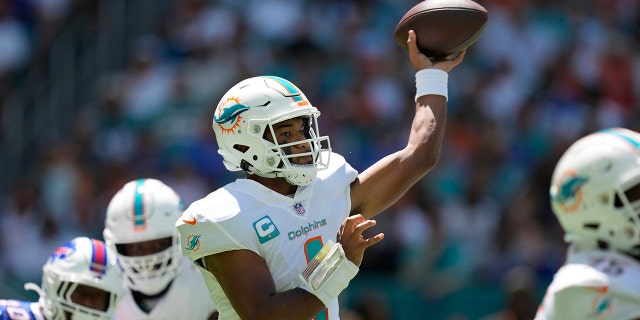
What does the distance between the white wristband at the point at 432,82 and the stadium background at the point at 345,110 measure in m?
4.23

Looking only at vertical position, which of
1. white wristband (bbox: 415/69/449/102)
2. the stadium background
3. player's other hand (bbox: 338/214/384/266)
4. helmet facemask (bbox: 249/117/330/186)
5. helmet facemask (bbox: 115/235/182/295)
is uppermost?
white wristband (bbox: 415/69/449/102)

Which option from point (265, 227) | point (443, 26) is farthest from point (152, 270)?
point (443, 26)

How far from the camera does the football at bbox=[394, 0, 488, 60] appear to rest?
14.7 feet

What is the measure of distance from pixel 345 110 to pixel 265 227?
618 centimetres

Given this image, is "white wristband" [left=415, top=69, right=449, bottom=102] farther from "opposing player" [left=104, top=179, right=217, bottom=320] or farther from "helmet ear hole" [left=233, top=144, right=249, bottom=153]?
"opposing player" [left=104, top=179, right=217, bottom=320]

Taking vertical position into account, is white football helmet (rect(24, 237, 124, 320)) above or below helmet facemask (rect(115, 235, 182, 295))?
above

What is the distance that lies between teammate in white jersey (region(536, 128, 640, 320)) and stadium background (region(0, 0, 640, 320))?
396 centimetres

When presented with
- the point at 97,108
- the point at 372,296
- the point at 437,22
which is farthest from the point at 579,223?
the point at 97,108

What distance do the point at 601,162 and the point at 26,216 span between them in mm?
6198

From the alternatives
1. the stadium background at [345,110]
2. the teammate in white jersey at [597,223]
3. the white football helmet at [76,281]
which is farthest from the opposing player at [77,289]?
the stadium background at [345,110]

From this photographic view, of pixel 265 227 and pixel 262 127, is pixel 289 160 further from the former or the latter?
pixel 265 227

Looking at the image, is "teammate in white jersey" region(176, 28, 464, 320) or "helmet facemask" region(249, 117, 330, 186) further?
"helmet facemask" region(249, 117, 330, 186)

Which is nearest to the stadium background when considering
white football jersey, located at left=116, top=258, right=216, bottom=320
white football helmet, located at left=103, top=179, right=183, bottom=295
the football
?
white football helmet, located at left=103, top=179, right=183, bottom=295

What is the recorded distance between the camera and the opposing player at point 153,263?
5.39 meters
